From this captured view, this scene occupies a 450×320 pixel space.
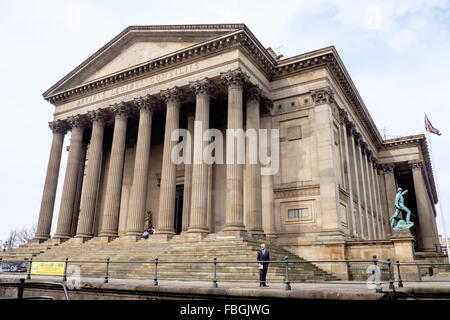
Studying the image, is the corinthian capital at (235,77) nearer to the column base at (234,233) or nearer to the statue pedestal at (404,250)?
the column base at (234,233)

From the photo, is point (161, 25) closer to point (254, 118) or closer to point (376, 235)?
point (254, 118)

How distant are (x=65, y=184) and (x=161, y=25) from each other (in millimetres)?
15297

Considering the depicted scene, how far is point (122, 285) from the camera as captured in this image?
1238 cm

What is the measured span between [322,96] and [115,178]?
16.6 metres

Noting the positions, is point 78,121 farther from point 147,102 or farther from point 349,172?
point 349,172

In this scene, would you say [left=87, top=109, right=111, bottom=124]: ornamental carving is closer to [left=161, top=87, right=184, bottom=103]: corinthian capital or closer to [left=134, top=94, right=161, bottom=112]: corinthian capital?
[left=134, top=94, right=161, bottom=112]: corinthian capital

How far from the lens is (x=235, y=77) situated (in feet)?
78.1

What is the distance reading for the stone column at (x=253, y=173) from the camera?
2308cm

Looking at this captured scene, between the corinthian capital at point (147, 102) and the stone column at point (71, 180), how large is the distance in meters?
6.81

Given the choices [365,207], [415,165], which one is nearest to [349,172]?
[365,207]
